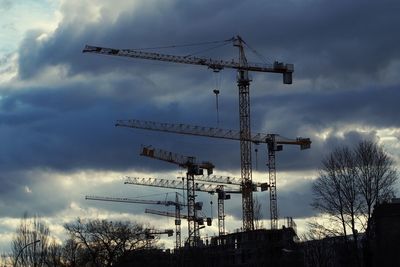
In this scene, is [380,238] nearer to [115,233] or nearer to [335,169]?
[335,169]

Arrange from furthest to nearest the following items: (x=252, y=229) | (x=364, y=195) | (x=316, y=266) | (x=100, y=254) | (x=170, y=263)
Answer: (x=252, y=229), (x=170, y=263), (x=316, y=266), (x=100, y=254), (x=364, y=195)

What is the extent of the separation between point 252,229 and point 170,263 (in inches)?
1439

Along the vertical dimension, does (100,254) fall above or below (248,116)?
below

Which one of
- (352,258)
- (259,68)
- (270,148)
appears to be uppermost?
(259,68)

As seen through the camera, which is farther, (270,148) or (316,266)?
(270,148)

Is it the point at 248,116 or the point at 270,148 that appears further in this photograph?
the point at 270,148

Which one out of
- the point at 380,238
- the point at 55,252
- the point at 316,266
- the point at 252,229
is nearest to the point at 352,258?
the point at 380,238

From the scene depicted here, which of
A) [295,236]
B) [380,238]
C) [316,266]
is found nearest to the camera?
[380,238]

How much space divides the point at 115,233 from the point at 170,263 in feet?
76.8

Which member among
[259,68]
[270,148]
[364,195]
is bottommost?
[364,195]

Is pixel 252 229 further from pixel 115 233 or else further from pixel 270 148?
pixel 115 233

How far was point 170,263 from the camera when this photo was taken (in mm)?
140000

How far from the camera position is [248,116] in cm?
17725

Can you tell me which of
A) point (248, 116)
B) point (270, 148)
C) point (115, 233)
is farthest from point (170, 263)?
point (270, 148)
